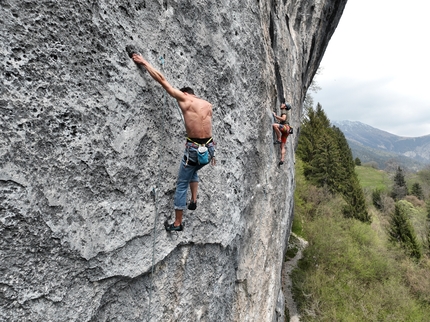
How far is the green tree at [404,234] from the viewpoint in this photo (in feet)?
82.7

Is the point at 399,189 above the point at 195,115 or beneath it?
beneath

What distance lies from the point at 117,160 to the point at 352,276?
2129 centimetres

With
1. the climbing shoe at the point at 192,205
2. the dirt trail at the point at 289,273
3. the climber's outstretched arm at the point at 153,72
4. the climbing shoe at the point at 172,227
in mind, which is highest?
the climber's outstretched arm at the point at 153,72

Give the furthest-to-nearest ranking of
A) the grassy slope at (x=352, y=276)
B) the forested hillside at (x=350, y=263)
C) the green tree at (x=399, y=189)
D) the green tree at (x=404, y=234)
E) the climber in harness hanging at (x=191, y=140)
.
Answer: the green tree at (x=399, y=189)
the green tree at (x=404, y=234)
the forested hillside at (x=350, y=263)
the grassy slope at (x=352, y=276)
the climber in harness hanging at (x=191, y=140)

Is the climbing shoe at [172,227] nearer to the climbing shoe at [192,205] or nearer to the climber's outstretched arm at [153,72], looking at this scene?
the climbing shoe at [192,205]

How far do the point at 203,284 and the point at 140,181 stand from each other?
2.38 m

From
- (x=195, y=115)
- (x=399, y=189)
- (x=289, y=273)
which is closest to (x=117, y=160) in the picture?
(x=195, y=115)

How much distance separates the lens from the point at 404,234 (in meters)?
25.8

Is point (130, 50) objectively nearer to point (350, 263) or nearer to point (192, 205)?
point (192, 205)

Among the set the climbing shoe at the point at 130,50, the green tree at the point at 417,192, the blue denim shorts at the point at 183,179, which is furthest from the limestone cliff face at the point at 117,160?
the green tree at the point at 417,192

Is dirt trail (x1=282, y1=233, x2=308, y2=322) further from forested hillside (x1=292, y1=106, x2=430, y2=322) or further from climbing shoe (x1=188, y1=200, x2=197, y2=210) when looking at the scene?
climbing shoe (x1=188, y1=200, x2=197, y2=210)

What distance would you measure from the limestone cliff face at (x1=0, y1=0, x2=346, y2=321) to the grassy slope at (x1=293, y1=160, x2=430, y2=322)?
15.1m

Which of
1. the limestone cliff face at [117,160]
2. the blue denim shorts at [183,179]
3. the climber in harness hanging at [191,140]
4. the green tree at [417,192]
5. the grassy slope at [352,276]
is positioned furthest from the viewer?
the green tree at [417,192]

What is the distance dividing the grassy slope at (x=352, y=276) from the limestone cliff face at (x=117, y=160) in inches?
594
